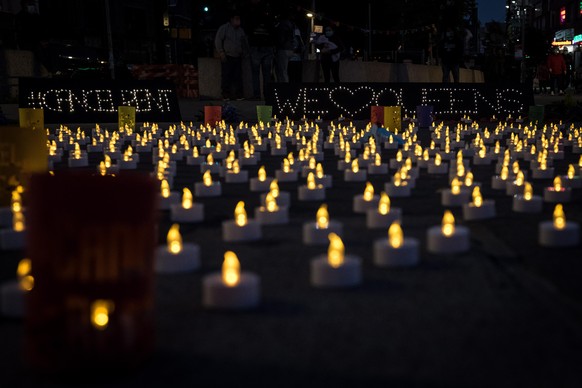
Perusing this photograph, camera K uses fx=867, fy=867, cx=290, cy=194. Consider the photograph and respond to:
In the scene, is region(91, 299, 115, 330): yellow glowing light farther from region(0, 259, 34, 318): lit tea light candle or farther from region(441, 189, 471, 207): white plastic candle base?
region(441, 189, 471, 207): white plastic candle base

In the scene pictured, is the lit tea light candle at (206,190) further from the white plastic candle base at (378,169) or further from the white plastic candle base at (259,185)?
the white plastic candle base at (378,169)

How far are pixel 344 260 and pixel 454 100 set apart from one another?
15594 millimetres

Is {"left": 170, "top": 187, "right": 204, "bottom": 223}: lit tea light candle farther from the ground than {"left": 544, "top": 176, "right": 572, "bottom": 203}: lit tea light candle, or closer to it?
farther from the ground

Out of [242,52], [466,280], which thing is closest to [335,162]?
[466,280]

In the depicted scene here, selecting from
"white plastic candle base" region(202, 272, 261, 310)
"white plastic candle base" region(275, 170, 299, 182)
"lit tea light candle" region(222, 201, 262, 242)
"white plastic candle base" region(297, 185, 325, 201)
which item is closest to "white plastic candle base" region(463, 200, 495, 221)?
"white plastic candle base" region(297, 185, 325, 201)

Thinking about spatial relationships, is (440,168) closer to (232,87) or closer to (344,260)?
(344,260)

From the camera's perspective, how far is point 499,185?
25.5 feet

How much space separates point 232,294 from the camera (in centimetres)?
366

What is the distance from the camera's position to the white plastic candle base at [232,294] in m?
3.66

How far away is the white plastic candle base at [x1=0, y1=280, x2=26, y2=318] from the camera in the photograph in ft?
11.8

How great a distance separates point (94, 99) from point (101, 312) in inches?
612

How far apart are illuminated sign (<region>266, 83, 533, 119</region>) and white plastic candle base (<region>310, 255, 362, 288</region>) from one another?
48.7 ft

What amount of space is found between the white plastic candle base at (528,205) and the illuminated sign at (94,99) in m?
12.7

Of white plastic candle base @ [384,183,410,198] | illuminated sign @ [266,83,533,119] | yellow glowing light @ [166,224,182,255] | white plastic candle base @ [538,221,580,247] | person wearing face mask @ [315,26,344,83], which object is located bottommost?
white plastic candle base @ [538,221,580,247]
